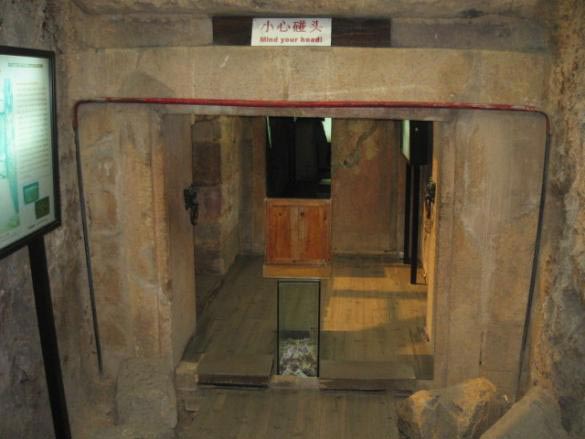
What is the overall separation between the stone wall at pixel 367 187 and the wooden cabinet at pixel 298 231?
1.07m

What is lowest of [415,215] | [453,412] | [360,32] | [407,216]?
[453,412]

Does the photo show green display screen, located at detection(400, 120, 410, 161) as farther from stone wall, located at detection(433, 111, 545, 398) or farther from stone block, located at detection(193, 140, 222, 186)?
stone wall, located at detection(433, 111, 545, 398)

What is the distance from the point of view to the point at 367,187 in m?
8.70

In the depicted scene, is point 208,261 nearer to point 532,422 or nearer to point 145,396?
point 145,396

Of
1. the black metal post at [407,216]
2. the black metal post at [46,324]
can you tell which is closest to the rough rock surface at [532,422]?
the black metal post at [46,324]

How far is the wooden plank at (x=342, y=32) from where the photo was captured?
4.39 m

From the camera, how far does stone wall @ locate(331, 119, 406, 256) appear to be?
8609 mm

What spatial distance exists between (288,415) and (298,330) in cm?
127

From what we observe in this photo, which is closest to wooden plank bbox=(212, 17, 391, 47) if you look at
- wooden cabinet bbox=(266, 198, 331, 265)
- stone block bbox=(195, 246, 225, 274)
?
wooden cabinet bbox=(266, 198, 331, 265)

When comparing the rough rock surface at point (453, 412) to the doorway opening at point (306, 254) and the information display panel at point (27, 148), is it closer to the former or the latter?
the doorway opening at point (306, 254)

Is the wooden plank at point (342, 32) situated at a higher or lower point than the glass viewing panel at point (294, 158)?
higher

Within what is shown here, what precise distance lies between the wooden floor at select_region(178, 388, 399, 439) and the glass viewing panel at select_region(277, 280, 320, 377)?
13.3 inches

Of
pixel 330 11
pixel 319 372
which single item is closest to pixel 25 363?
pixel 319 372

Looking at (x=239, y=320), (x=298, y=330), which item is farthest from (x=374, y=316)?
(x=239, y=320)
